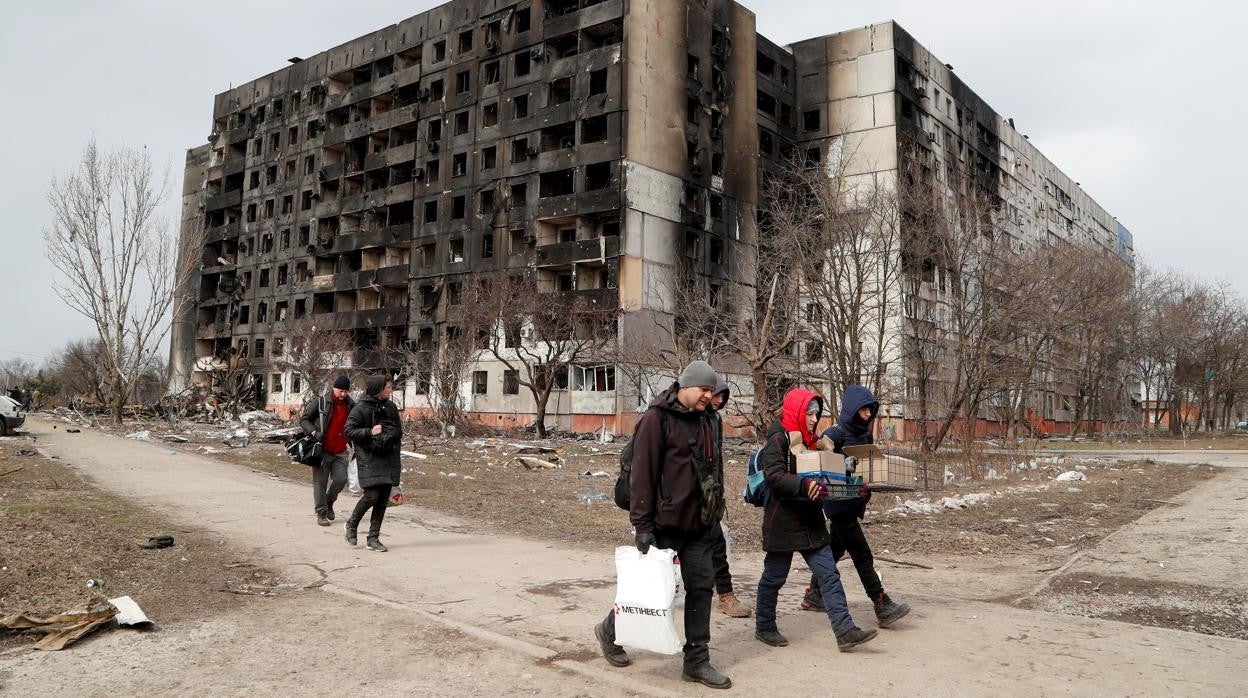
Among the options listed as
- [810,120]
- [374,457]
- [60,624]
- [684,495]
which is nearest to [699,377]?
[684,495]

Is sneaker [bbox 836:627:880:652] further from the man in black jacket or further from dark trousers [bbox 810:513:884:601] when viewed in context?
the man in black jacket

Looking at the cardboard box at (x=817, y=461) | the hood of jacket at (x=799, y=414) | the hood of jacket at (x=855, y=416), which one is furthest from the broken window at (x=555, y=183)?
the cardboard box at (x=817, y=461)

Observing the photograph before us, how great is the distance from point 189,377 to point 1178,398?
72810mm

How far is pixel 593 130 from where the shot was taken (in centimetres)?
4222

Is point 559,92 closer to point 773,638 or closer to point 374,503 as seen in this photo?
point 374,503

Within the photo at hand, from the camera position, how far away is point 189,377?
65.8 m

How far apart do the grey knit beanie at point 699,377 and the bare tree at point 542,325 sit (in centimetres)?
3150

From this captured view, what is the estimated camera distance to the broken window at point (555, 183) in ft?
142

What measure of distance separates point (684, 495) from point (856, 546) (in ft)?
5.90

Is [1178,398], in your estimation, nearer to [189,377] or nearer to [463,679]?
[463,679]

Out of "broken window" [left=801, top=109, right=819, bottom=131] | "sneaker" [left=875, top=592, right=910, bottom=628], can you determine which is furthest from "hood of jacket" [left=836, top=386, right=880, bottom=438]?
"broken window" [left=801, top=109, right=819, bottom=131]

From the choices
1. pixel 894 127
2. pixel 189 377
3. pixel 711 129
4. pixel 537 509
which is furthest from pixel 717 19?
pixel 189 377

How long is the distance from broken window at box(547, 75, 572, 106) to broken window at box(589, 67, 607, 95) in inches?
73.8

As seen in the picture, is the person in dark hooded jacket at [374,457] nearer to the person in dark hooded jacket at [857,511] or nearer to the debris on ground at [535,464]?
the person in dark hooded jacket at [857,511]
